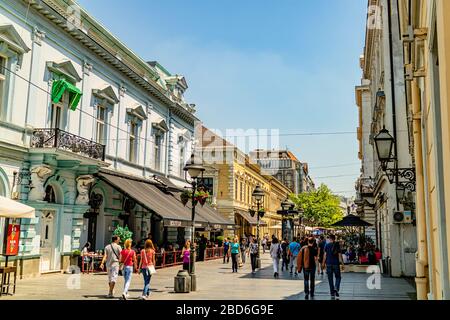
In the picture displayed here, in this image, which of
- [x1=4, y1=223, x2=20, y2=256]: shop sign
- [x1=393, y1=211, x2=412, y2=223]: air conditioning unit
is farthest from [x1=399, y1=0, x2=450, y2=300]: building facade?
[x1=393, y1=211, x2=412, y2=223]: air conditioning unit

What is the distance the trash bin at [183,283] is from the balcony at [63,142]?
723 centimetres

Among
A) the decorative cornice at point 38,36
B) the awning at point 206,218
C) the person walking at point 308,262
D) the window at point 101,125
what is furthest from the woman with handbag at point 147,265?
the awning at point 206,218

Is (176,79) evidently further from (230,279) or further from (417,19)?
(417,19)

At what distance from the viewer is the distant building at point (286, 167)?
7685cm

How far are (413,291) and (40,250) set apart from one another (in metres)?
13.8

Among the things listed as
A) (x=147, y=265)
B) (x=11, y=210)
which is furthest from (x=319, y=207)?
(x=11, y=210)

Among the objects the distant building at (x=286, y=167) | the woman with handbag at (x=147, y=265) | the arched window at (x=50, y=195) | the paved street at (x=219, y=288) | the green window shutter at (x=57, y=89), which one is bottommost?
the paved street at (x=219, y=288)

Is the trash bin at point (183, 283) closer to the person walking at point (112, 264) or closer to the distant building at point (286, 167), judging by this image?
the person walking at point (112, 264)

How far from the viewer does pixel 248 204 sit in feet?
174

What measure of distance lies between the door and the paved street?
0.68m

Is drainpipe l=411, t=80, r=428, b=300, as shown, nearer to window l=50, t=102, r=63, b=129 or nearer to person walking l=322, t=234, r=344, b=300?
person walking l=322, t=234, r=344, b=300

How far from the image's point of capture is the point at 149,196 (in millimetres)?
22906

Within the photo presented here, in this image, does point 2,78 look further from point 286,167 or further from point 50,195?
point 286,167
